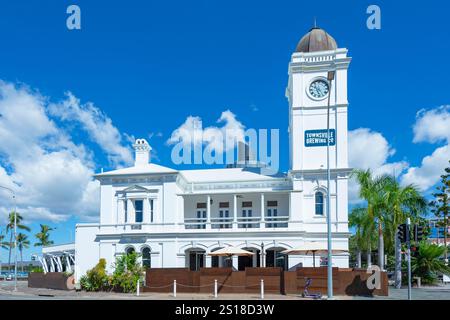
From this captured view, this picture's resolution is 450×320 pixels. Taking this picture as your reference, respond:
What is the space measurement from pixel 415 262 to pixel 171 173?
2105 centimetres

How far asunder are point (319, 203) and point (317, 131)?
609 centimetres

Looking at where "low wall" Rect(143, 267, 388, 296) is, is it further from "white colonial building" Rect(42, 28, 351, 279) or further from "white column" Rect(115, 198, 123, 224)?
"white column" Rect(115, 198, 123, 224)

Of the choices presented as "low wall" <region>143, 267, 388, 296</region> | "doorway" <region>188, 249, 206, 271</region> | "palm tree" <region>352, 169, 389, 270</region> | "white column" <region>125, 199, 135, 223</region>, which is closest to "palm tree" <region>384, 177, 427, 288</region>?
"palm tree" <region>352, 169, 389, 270</region>

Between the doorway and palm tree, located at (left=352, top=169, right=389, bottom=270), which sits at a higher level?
palm tree, located at (left=352, top=169, right=389, bottom=270)

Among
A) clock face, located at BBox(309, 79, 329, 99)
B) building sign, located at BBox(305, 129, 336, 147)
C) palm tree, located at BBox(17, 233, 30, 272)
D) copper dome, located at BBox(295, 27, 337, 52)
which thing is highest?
copper dome, located at BBox(295, 27, 337, 52)

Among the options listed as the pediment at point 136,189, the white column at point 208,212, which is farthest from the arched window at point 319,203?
the pediment at point 136,189

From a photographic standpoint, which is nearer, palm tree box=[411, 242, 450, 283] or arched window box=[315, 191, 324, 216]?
palm tree box=[411, 242, 450, 283]

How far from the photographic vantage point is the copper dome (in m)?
42.2

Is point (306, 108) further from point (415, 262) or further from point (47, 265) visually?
point (47, 265)

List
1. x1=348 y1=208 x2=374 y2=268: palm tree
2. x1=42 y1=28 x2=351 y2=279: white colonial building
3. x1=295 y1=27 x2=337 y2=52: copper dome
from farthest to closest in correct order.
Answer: x1=295 y1=27 x2=337 y2=52: copper dome → x1=42 y1=28 x2=351 y2=279: white colonial building → x1=348 y1=208 x2=374 y2=268: palm tree

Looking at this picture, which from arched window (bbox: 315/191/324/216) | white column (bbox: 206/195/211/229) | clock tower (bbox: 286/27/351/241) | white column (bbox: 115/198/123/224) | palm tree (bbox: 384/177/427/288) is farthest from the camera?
white column (bbox: 115/198/123/224)

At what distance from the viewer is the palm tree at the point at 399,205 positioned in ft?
119

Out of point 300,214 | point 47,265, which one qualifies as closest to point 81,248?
point 47,265

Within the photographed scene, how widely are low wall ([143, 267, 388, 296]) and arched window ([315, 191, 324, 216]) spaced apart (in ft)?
28.9
